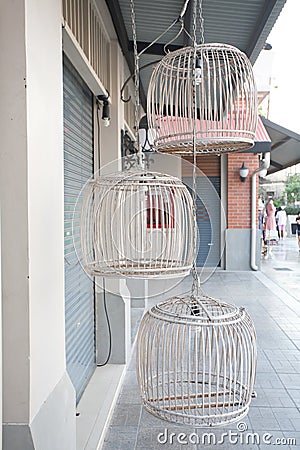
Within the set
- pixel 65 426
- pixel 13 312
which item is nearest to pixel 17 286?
pixel 13 312

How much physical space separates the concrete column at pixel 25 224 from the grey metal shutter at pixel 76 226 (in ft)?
3.59

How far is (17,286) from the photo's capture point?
1380 millimetres

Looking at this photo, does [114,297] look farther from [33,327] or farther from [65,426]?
[33,327]

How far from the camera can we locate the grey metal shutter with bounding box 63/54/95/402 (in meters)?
2.69

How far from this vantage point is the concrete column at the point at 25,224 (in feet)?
4.48

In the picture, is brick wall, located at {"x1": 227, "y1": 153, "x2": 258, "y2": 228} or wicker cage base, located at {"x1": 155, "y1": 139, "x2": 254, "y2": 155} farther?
brick wall, located at {"x1": 227, "y1": 153, "x2": 258, "y2": 228}

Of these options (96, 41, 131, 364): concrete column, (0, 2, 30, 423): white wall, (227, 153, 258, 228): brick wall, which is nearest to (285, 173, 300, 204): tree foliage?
(227, 153, 258, 228): brick wall

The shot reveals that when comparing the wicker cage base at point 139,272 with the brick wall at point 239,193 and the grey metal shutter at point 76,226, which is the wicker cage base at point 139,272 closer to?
the grey metal shutter at point 76,226

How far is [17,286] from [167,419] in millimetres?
570

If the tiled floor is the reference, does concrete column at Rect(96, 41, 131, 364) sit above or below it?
above

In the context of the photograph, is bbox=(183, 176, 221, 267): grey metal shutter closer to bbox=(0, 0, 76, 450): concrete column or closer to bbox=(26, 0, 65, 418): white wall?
bbox=(26, 0, 65, 418): white wall

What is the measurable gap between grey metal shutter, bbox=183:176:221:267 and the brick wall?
37 centimetres

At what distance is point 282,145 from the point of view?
10500 mm

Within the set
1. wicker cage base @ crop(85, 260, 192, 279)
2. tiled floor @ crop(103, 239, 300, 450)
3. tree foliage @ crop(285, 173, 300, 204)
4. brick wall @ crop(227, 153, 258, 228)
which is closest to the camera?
wicker cage base @ crop(85, 260, 192, 279)
